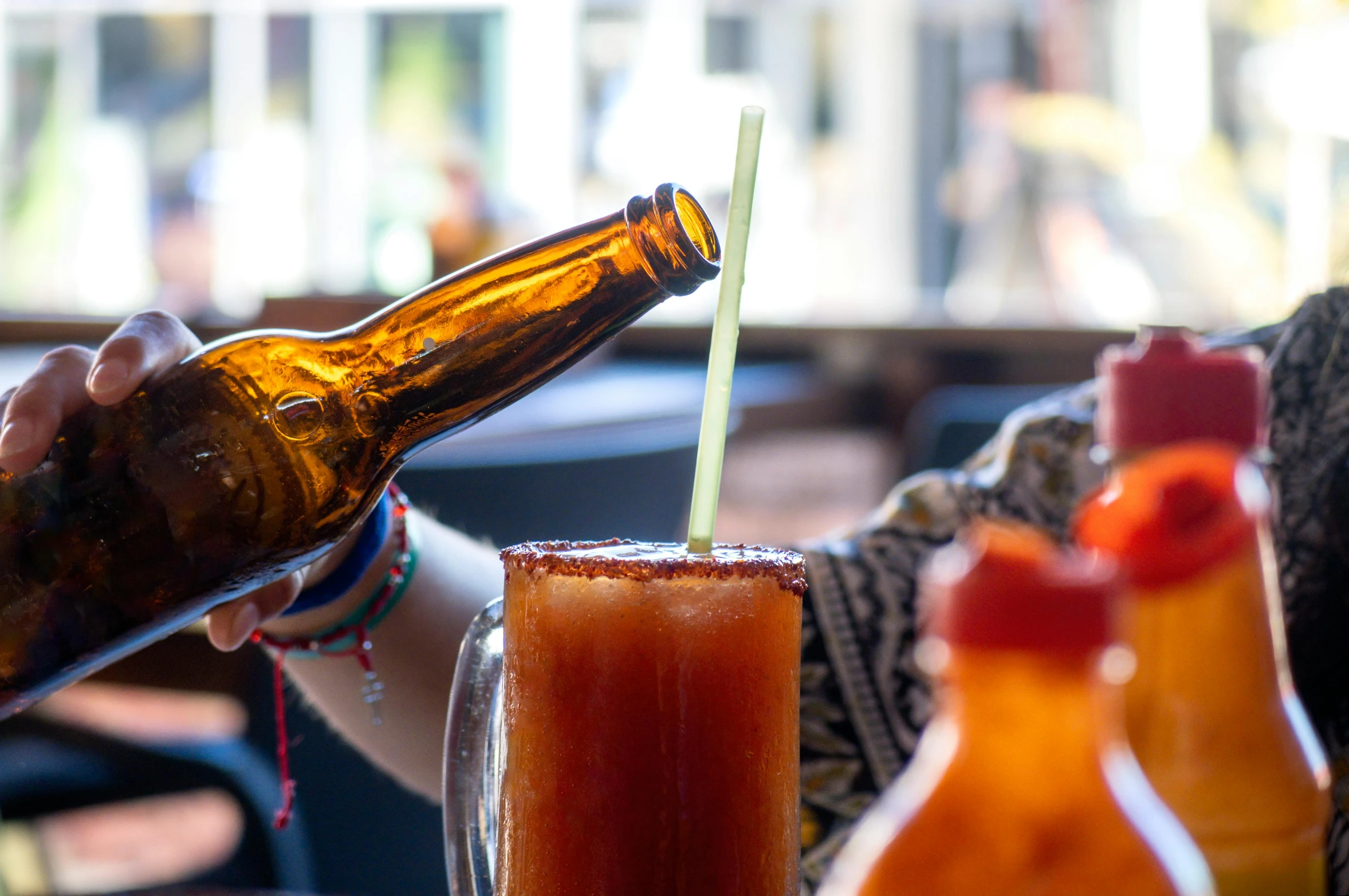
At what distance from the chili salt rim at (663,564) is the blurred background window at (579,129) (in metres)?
4.60

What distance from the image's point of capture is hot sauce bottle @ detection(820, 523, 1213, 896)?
22 cm

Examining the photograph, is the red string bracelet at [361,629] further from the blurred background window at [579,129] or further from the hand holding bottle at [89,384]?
the blurred background window at [579,129]

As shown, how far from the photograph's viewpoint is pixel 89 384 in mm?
505

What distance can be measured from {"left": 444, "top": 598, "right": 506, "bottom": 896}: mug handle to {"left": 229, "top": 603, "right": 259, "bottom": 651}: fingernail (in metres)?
0.13

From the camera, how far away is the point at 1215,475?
0.29 meters

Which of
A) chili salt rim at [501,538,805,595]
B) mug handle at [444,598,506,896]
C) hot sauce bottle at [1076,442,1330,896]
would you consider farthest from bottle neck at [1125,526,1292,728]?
mug handle at [444,598,506,896]

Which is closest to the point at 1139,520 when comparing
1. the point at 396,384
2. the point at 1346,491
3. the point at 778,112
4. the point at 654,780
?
the point at 654,780

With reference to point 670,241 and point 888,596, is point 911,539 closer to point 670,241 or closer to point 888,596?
point 888,596

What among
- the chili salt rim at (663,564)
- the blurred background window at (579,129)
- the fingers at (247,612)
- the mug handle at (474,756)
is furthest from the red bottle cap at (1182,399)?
the blurred background window at (579,129)

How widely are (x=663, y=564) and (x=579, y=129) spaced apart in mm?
5115

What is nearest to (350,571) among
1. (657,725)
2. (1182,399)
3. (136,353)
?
(136,353)

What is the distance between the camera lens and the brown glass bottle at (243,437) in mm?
509

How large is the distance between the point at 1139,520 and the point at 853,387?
10.6 ft

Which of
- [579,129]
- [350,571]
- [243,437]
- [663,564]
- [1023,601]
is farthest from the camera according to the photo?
[579,129]
